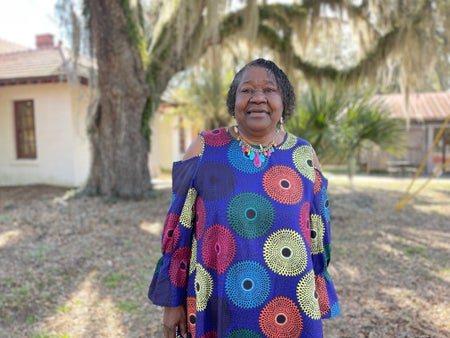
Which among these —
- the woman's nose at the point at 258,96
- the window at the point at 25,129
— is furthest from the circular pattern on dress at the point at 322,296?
the window at the point at 25,129

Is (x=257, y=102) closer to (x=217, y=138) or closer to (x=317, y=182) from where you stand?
(x=217, y=138)

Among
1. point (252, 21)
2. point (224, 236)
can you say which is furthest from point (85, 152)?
point (224, 236)

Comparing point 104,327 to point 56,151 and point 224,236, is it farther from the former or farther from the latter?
point 56,151

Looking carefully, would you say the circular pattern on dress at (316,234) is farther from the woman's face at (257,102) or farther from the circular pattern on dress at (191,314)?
the circular pattern on dress at (191,314)

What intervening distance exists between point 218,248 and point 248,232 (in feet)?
0.46

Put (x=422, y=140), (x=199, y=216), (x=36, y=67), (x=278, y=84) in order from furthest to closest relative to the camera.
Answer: (x=422, y=140)
(x=36, y=67)
(x=278, y=84)
(x=199, y=216)

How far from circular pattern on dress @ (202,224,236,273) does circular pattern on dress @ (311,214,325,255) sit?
42 cm

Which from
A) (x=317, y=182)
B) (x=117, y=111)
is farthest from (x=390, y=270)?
(x=117, y=111)

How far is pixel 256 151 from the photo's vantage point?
1804 millimetres

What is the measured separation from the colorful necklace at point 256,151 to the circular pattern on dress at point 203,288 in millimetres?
498

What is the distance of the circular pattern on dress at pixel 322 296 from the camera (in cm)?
189

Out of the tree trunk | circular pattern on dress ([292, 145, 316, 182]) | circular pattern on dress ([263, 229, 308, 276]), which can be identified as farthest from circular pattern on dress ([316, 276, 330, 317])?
the tree trunk

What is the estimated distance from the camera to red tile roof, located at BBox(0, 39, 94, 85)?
1024 centimetres

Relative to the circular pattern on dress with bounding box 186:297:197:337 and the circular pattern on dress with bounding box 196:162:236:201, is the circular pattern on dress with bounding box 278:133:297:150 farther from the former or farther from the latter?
the circular pattern on dress with bounding box 186:297:197:337
